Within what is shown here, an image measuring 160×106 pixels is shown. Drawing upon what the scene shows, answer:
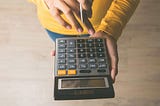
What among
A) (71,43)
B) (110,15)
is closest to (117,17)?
(110,15)

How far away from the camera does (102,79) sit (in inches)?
21.7

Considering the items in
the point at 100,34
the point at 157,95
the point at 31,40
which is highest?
the point at 31,40

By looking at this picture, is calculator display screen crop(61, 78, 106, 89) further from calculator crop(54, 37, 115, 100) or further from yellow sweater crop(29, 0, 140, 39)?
yellow sweater crop(29, 0, 140, 39)

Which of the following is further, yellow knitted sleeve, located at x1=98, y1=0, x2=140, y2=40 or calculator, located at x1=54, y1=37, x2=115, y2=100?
yellow knitted sleeve, located at x1=98, y1=0, x2=140, y2=40

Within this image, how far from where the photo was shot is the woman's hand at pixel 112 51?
578 mm

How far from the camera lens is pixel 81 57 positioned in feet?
1.93

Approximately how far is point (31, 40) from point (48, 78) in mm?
231

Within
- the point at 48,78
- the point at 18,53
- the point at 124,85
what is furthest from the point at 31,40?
the point at 124,85

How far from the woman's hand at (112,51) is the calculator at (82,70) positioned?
0.01 metres

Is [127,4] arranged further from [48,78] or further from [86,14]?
[48,78]

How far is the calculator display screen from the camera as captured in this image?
0.54m

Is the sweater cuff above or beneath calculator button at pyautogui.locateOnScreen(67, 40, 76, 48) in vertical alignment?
above

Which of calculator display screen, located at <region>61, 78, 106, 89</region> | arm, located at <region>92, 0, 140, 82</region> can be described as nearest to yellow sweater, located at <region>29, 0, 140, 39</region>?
arm, located at <region>92, 0, 140, 82</region>

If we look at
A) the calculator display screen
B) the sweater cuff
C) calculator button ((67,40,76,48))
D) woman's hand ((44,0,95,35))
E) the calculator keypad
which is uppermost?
woman's hand ((44,0,95,35))
